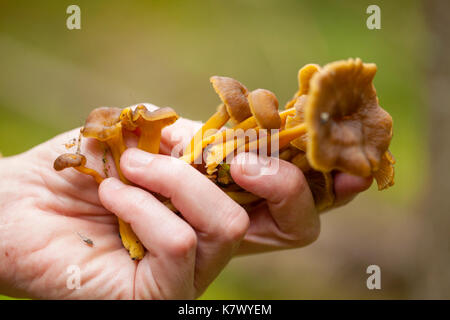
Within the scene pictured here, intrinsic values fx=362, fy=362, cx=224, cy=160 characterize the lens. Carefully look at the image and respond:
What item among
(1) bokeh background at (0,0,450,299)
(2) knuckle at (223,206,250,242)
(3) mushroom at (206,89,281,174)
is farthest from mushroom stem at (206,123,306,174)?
(1) bokeh background at (0,0,450,299)

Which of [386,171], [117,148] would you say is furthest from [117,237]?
[386,171]

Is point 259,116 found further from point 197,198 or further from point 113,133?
point 113,133

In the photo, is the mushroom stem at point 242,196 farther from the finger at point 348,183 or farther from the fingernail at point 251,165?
the finger at point 348,183

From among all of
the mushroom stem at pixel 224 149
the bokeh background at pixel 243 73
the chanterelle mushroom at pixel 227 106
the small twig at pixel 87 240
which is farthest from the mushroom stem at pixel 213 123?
the bokeh background at pixel 243 73

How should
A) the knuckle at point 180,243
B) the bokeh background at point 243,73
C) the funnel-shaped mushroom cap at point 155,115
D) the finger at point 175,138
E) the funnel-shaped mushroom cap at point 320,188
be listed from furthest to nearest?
1. the bokeh background at point 243,73
2. the finger at point 175,138
3. the funnel-shaped mushroom cap at point 320,188
4. the funnel-shaped mushroom cap at point 155,115
5. the knuckle at point 180,243

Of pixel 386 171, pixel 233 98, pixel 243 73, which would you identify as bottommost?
pixel 386 171

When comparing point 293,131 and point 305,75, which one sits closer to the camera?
point 293,131

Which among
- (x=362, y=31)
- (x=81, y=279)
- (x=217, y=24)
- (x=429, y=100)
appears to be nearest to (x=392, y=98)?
(x=362, y=31)
